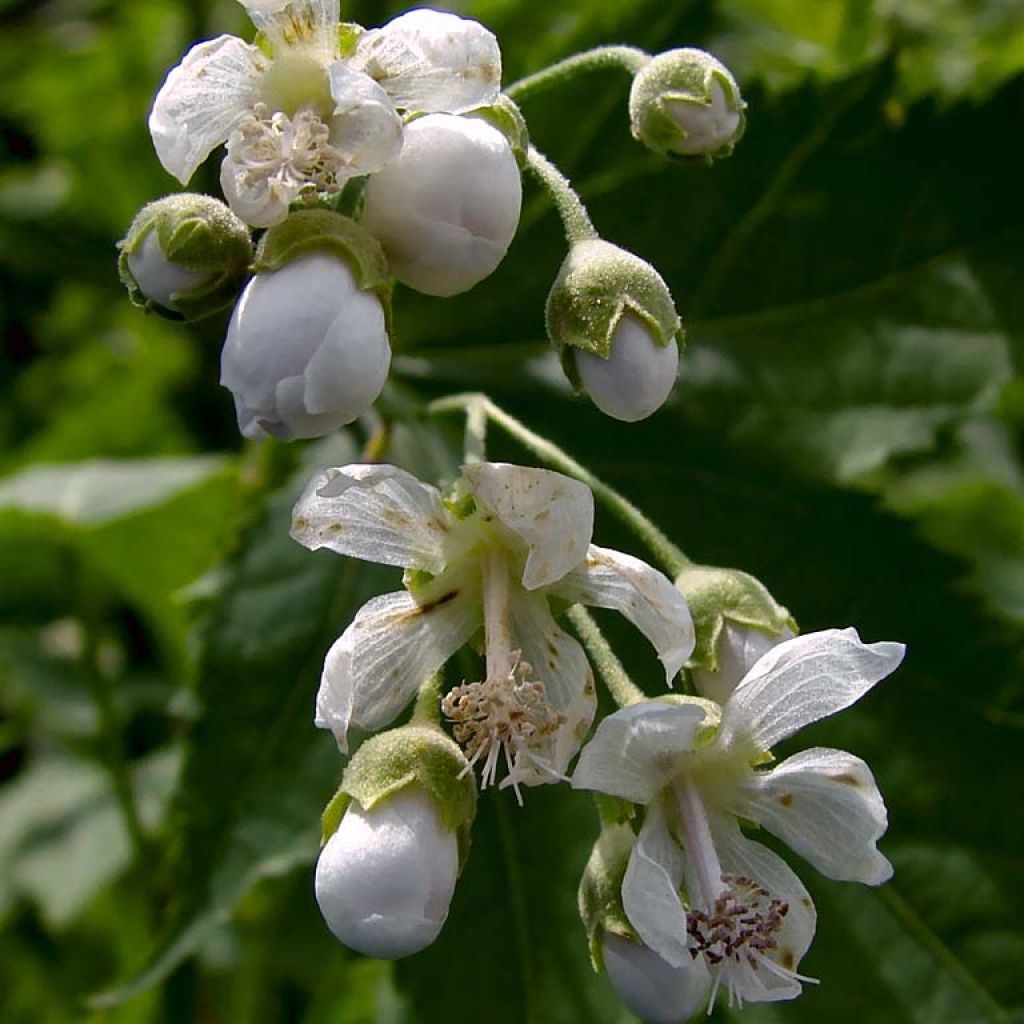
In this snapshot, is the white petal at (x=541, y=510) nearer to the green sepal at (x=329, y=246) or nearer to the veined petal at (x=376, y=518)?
the veined petal at (x=376, y=518)

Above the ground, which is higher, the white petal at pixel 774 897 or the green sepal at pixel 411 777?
the green sepal at pixel 411 777

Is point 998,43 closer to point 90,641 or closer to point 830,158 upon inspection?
point 830,158

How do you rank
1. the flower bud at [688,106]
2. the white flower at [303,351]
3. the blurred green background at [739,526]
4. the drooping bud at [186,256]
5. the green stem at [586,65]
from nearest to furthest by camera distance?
the white flower at [303,351] → the drooping bud at [186,256] → the flower bud at [688,106] → the green stem at [586,65] → the blurred green background at [739,526]

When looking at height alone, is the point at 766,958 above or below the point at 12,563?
above

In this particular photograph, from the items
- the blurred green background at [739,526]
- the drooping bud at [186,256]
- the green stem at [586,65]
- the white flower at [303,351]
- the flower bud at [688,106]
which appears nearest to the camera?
the white flower at [303,351]

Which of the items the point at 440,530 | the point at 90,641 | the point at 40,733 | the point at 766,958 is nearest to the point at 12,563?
the point at 90,641

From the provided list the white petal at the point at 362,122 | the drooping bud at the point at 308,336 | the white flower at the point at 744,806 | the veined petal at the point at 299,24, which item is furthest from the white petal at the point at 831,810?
the veined petal at the point at 299,24

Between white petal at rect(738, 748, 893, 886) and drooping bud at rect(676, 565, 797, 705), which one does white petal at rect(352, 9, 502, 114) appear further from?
white petal at rect(738, 748, 893, 886)
